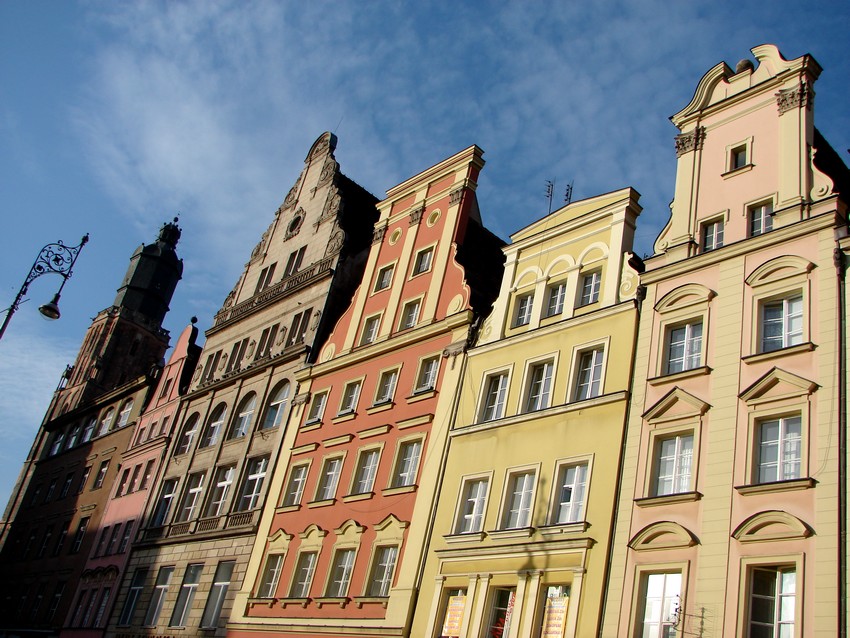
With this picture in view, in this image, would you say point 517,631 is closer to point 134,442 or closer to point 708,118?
point 708,118

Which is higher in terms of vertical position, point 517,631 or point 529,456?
point 529,456

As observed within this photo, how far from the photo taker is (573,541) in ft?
71.6

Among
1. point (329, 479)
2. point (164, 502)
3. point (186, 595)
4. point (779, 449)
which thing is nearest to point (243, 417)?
point (164, 502)

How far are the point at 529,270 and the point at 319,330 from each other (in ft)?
38.6

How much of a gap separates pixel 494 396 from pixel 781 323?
951 centimetres

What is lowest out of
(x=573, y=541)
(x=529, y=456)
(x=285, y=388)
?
(x=573, y=541)

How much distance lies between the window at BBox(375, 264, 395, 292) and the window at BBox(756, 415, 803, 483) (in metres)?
18.7

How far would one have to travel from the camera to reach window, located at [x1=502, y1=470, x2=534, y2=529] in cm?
2394

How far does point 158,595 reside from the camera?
37.9 metres

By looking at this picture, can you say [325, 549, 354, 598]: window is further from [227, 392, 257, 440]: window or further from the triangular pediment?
the triangular pediment

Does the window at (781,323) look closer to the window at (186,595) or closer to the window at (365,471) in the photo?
the window at (365,471)

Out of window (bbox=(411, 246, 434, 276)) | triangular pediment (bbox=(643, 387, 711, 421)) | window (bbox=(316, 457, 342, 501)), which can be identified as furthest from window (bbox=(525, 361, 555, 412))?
window (bbox=(411, 246, 434, 276))

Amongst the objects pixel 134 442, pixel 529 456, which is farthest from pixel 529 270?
pixel 134 442

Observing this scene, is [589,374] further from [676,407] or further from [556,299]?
[676,407]
